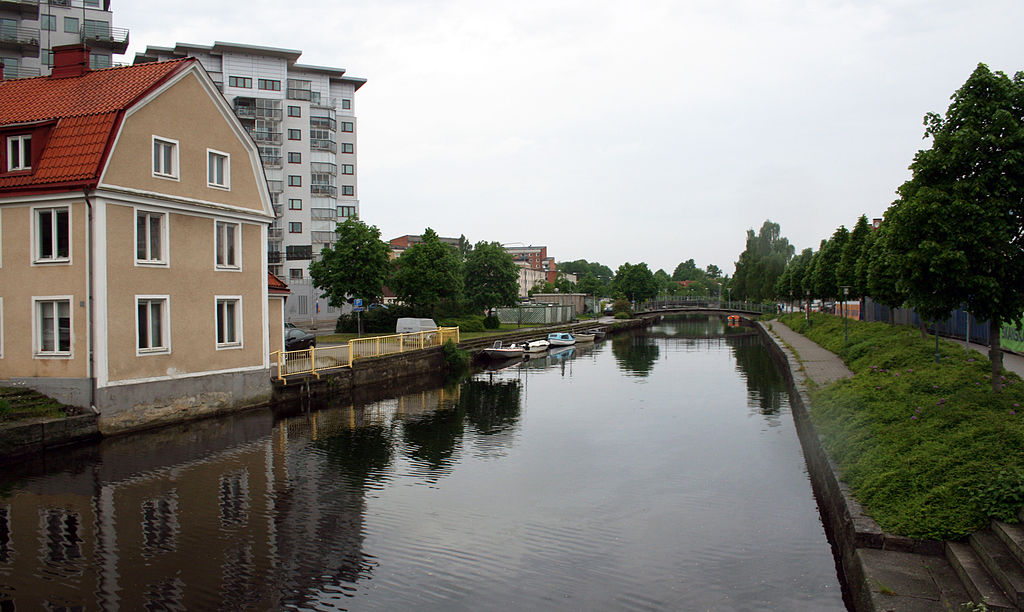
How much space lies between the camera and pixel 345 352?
3216 centimetres

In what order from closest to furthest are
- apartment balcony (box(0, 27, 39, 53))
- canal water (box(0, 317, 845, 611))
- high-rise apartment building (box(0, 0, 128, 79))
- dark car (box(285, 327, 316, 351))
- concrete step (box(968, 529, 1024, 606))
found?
concrete step (box(968, 529, 1024, 606))
canal water (box(0, 317, 845, 611))
dark car (box(285, 327, 316, 351))
apartment balcony (box(0, 27, 39, 53))
high-rise apartment building (box(0, 0, 128, 79))

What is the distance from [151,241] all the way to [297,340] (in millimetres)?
14279

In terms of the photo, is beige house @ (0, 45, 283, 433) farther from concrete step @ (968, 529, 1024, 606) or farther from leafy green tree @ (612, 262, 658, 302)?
leafy green tree @ (612, 262, 658, 302)

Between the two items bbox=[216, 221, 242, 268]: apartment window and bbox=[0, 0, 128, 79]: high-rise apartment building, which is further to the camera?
bbox=[0, 0, 128, 79]: high-rise apartment building

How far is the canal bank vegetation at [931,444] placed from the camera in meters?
8.55

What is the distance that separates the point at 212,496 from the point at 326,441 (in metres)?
5.98

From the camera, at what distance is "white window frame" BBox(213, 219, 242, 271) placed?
2264 centimetres

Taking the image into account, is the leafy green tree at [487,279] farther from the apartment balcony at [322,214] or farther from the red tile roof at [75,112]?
the red tile roof at [75,112]

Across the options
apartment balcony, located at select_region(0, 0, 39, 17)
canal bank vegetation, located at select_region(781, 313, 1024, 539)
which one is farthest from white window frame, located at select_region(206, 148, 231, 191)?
apartment balcony, located at select_region(0, 0, 39, 17)

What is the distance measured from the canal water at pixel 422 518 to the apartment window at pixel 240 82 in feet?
154

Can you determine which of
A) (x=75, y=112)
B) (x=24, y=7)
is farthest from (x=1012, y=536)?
(x=24, y=7)

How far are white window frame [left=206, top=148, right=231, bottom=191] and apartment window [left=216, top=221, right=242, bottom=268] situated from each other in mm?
1247

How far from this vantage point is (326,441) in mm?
19906

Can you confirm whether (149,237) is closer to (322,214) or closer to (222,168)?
(222,168)
